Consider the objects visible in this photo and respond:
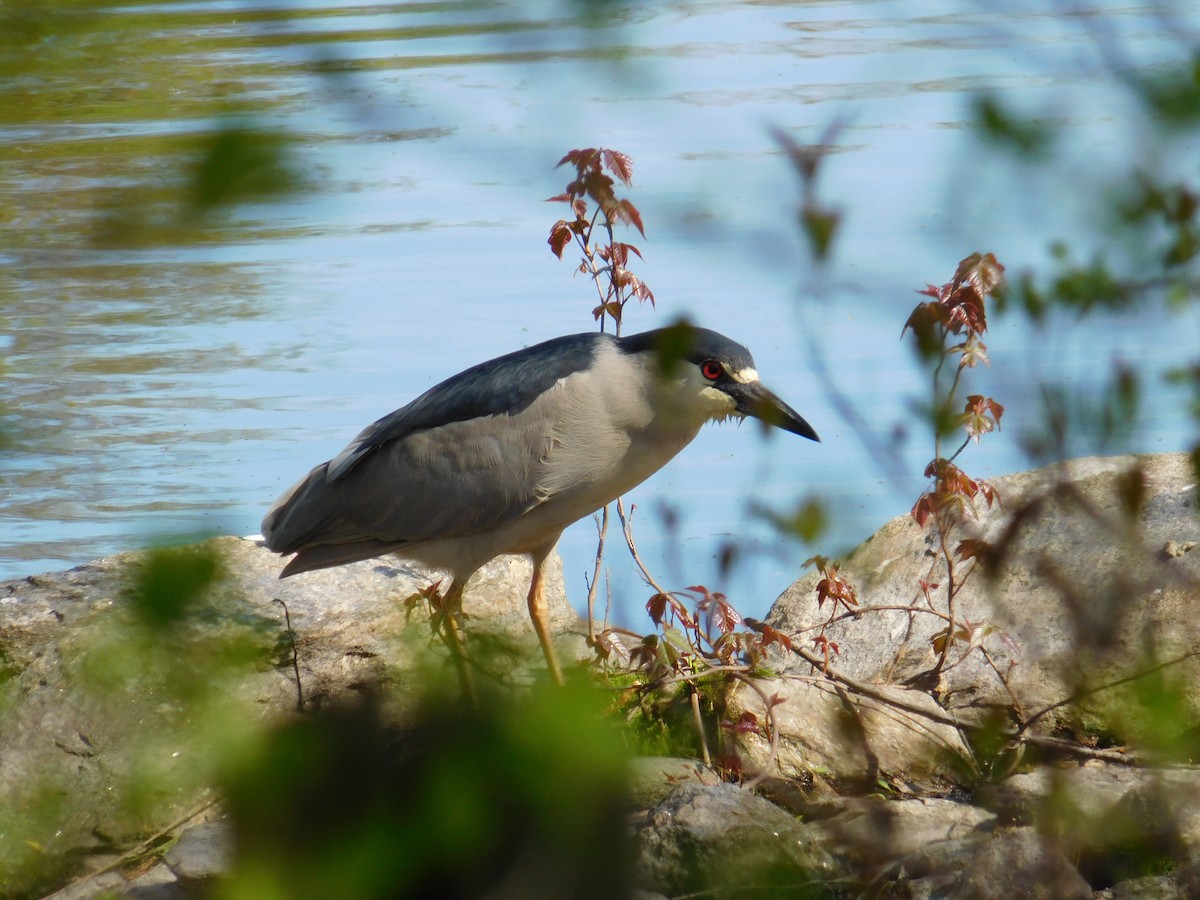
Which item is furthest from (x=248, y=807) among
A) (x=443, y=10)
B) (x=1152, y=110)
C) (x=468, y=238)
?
(x=468, y=238)

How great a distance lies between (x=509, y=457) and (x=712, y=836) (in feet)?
6.13

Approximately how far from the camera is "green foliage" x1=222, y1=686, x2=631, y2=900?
0.91 meters

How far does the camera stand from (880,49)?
111 centimetres

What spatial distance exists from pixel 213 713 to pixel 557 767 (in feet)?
0.87

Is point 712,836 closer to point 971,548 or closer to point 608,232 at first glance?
point 971,548

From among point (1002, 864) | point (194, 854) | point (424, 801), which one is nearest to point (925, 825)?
point (1002, 864)

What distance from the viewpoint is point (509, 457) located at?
185 inches

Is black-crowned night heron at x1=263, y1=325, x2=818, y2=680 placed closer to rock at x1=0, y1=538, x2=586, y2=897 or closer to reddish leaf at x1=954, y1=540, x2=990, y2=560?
rock at x1=0, y1=538, x2=586, y2=897

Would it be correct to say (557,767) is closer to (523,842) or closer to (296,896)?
(523,842)

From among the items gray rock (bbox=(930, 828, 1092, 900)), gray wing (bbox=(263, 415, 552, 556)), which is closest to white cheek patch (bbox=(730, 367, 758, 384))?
gray wing (bbox=(263, 415, 552, 556))

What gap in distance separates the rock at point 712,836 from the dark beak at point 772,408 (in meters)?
1.24

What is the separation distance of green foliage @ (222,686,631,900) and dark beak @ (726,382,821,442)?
10.6 feet

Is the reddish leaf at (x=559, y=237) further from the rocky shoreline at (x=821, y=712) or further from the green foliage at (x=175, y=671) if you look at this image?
the green foliage at (x=175, y=671)

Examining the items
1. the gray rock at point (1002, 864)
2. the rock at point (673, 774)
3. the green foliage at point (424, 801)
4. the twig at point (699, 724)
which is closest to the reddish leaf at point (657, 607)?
the twig at point (699, 724)
